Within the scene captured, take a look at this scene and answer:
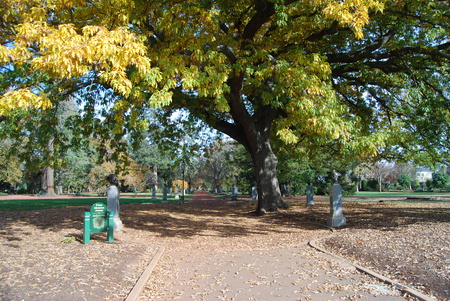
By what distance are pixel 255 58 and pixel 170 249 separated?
617 cm

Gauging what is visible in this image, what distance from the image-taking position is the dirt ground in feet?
17.5

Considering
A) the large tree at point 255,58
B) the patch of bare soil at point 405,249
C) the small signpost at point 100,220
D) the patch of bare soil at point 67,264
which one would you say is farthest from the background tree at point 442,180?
the small signpost at point 100,220

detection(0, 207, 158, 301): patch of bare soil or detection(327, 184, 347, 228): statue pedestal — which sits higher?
detection(327, 184, 347, 228): statue pedestal

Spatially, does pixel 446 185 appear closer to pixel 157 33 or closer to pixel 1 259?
pixel 157 33

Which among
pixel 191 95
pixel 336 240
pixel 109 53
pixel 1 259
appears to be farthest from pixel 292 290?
pixel 191 95

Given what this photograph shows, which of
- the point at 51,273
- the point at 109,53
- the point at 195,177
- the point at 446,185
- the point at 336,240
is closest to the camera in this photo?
the point at 51,273

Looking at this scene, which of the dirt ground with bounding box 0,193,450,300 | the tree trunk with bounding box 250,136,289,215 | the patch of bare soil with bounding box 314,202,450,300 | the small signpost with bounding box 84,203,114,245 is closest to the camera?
the dirt ground with bounding box 0,193,450,300

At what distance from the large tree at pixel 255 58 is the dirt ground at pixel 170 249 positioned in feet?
8.34

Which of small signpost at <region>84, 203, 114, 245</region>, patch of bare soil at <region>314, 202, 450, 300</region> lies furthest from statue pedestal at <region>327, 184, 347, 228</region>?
small signpost at <region>84, 203, 114, 245</region>

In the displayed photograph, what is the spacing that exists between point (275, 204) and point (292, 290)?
32.6ft

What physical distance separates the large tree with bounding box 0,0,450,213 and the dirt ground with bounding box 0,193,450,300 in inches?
100

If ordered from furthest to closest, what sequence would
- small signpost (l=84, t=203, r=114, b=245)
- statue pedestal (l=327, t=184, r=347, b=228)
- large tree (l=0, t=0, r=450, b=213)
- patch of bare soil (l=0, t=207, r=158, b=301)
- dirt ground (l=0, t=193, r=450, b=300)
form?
1. statue pedestal (l=327, t=184, r=347, b=228)
2. small signpost (l=84, t=203, r=114, b=245)
3. large tree (l=0, t=0, r=450, b=213)
4. dirt ground (l=0, t=193, r=450, b=300)
5. patch of bare soil (l=0, t=207, r=158, b=301)

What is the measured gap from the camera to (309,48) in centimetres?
1290

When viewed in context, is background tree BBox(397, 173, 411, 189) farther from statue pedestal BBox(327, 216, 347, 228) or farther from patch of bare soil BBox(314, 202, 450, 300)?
statue pedestal BBox(327, 216, 347, 228)
